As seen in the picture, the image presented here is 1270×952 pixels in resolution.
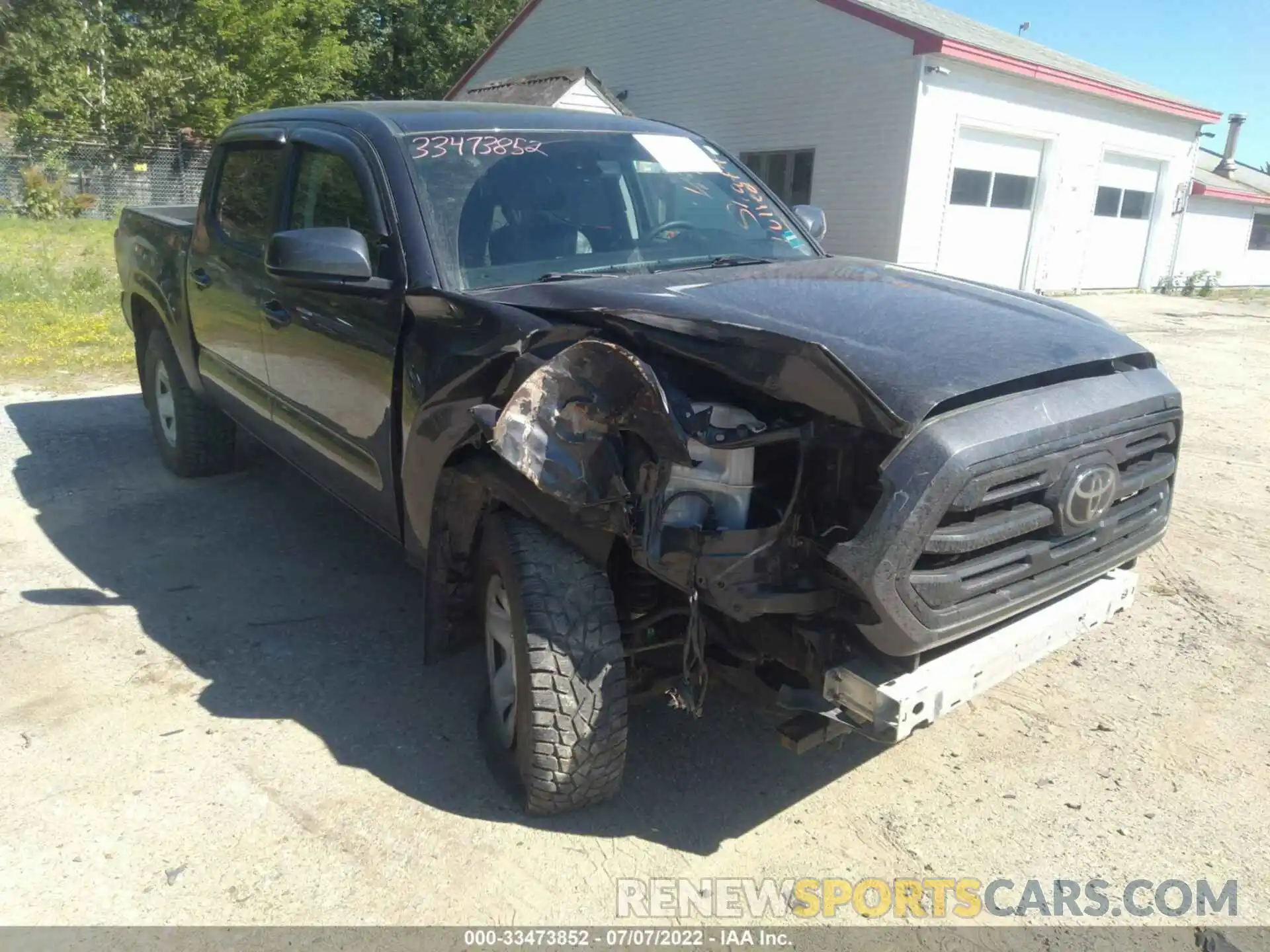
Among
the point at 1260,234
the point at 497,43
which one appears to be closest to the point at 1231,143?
the point at 1260,234

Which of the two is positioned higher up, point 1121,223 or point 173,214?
point 173,214

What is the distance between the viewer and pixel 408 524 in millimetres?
3309

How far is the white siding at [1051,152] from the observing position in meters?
14.8

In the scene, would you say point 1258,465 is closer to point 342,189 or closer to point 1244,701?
point 1244,701

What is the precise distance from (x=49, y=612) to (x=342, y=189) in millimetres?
2195

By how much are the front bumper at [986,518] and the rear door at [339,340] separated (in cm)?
177

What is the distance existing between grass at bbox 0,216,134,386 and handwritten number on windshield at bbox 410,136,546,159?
6218 mm

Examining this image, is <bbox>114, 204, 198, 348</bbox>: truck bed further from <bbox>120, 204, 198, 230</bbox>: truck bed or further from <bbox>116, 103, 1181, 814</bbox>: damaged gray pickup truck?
<bbox>116, 103, 1181, 814</bbox>: damaged gray pickup truck

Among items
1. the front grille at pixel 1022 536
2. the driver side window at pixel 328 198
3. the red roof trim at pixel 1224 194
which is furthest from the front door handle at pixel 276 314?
the red roof trim at pixel 1224 194

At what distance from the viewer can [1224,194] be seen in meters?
23.3

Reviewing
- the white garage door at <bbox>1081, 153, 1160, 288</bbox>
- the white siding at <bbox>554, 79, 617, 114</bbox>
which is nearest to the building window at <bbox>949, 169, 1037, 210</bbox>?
the white garage door at <bbox>1081, 153, 1160, 288</bbox>

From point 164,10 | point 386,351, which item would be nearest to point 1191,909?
point 386,351

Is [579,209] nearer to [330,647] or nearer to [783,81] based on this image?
[330,647]

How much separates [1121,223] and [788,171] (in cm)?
756
